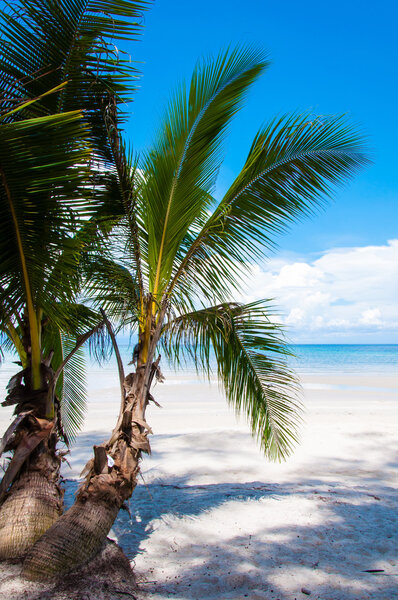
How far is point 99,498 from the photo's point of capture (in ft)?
9.15

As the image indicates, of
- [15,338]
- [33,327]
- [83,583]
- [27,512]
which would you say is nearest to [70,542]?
[83,583]

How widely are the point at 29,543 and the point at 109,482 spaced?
1.99 ft

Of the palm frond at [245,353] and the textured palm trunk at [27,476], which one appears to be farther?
the palm frond at [245,353]

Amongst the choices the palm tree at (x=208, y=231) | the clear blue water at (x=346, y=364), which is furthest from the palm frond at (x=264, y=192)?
the clear blue water at (x=346, y=364)

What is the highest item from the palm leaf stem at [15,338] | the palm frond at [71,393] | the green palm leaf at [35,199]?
the green palm leaf at [35,199]

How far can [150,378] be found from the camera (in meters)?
3.59

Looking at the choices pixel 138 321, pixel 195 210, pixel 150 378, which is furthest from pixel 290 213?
pixel 150 378

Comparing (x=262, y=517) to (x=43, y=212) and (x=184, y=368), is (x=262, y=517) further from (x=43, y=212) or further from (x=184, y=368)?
(x=184, y=368)

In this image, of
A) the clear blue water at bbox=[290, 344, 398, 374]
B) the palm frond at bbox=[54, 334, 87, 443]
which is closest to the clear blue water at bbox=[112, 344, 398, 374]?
the clear blue water at bbox=[290, 344, 398, 374]

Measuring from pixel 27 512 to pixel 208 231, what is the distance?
255cm

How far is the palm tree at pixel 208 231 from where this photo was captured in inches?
144

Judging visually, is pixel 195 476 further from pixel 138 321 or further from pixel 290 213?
pixel 290 213

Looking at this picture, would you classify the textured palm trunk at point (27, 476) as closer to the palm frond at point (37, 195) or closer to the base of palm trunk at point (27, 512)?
the base of palm trunk at point (27, 512)

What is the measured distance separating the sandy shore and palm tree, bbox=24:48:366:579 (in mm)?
776
